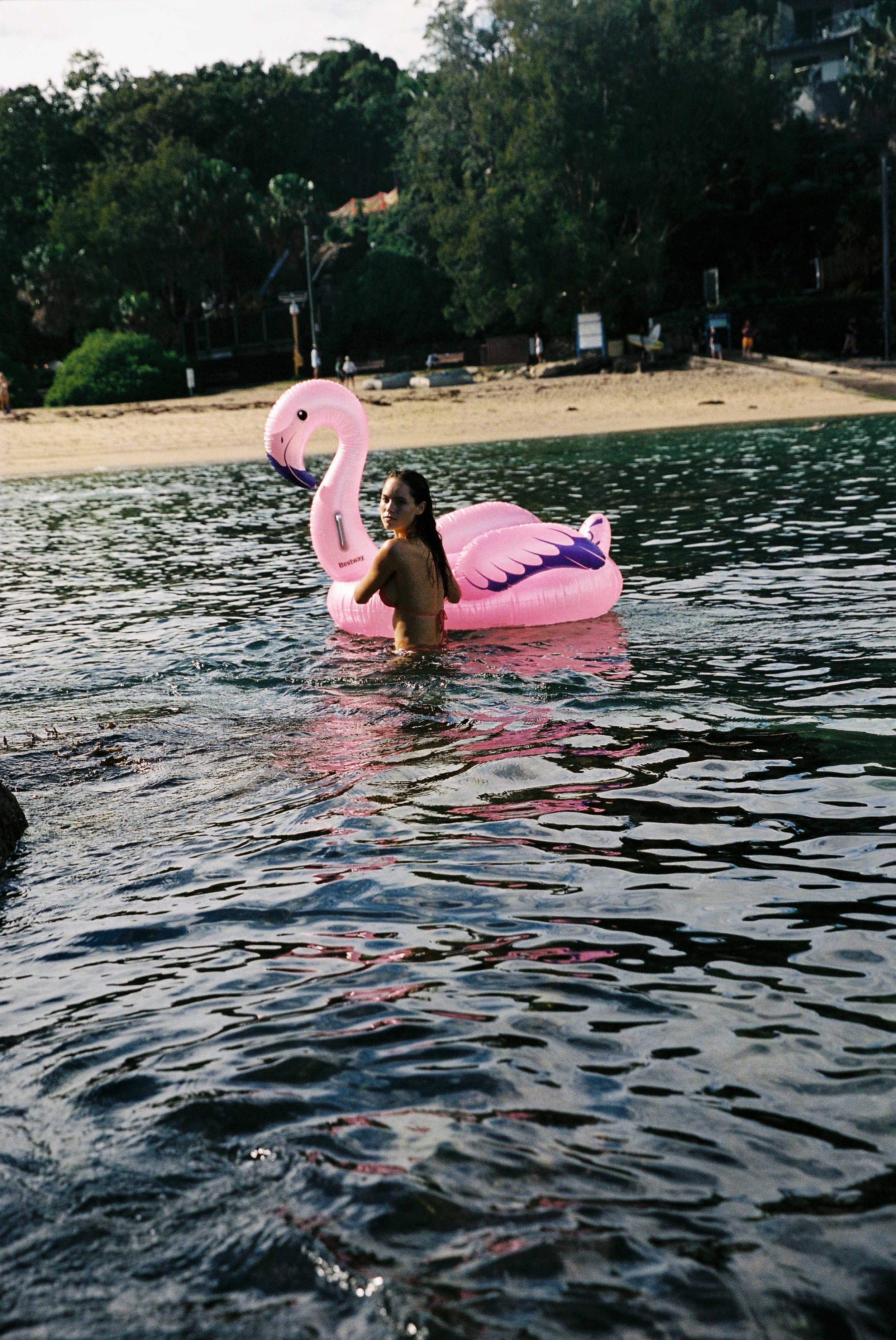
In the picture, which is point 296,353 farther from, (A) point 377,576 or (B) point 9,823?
(B) point 9,823

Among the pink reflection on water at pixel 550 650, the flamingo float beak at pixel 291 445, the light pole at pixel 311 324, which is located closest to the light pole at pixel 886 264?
the light pole at pixel 311 324

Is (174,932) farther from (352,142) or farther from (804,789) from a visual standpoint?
(352,142)

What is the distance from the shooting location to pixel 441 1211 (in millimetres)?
2859

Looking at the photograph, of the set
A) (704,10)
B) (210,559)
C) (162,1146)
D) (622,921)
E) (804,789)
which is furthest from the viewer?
(704,10)

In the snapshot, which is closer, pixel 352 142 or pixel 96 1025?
pixel 96 1025

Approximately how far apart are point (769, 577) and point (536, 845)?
7043 millimetres

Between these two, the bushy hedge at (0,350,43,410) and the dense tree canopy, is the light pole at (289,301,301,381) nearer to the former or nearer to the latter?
the dense tree canopy

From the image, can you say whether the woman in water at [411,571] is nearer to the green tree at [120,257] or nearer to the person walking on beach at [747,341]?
the person walking on beach at [747,341]

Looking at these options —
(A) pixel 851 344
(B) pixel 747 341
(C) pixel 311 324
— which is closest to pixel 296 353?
(C) pixel 311 324

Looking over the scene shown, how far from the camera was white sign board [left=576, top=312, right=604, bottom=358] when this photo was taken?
44.0m

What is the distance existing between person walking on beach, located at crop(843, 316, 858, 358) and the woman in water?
3915 cm

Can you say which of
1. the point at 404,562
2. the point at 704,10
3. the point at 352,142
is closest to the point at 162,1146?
the point at 404,562

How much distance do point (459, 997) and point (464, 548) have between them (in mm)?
5928

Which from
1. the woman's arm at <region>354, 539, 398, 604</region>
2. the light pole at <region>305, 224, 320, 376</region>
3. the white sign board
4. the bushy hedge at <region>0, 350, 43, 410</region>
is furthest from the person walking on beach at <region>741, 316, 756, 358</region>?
the woman's arm at <region>354, 539, 398, 604</region>
